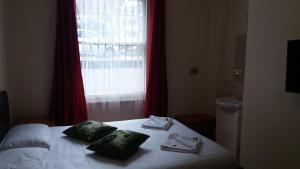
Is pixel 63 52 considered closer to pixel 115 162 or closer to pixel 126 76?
pixel 126 76

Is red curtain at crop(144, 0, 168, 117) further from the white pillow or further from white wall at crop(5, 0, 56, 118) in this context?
the white pillow

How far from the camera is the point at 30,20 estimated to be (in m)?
3.28

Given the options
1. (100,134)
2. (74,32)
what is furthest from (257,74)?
(74,32)

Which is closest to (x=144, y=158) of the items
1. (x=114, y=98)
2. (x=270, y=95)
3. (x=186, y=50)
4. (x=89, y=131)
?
(x=89, y=131)

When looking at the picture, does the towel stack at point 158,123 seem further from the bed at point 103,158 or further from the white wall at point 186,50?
the white wall at point 186,50

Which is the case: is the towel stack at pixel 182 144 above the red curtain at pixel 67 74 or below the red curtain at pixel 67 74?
below

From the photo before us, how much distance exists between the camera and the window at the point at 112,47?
138 inches

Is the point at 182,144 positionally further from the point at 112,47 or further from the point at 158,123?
the point at 112,47

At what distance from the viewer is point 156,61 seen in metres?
3.87

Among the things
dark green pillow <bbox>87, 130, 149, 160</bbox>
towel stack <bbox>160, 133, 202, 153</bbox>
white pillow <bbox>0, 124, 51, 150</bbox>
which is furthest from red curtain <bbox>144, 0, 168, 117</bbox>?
white pillow <bbox>0, 124, 51, 150</bbox>

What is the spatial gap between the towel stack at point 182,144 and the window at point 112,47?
1.55 meters

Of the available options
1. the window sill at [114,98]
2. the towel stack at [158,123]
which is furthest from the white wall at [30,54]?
the towel stack at [158,123]

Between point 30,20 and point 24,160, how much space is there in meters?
2.14

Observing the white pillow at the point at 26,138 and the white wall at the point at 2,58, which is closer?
the white pillow at the point at 26,138
